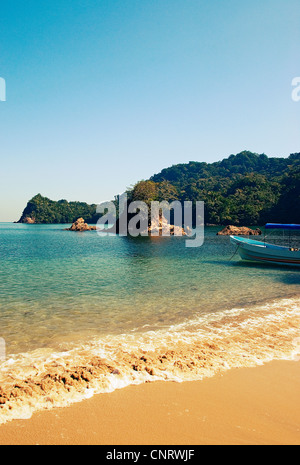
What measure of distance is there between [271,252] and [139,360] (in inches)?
689

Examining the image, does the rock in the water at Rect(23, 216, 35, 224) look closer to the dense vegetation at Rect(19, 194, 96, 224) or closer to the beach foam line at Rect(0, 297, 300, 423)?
the dense vegetation at Rect(19, 194, 96, 224)

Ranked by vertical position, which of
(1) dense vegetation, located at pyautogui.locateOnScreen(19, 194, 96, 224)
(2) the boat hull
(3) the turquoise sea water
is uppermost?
(1) dense vegetation, located at pyautogui.locateOnScreen(19, 194, 96, 224)

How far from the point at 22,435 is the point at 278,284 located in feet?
46.9

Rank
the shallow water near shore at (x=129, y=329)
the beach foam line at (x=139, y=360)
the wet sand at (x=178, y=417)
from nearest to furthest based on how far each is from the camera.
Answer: the wet sand at (x=178, y=417) < the beach foam line at (x=139, y=360) < the shallow water near shore at (x=129, y=329)

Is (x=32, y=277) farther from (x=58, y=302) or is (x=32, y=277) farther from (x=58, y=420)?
(x=58, y=420)

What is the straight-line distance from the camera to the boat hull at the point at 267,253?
67.2ft

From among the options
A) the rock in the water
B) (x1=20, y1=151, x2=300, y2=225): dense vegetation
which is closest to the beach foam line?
(x1=20, y1=151, x2=300, y2=225): dense vegetation

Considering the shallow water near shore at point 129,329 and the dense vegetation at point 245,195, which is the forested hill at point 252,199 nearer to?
the dense vegetation at point 245,195

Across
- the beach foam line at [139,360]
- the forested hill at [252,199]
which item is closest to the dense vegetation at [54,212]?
the forested hill at [252,199]

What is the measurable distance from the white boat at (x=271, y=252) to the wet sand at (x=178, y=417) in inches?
644

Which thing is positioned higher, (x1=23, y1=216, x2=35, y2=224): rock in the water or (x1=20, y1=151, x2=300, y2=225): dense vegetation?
(x1=20, y1=151, x2=300, y2=225): dense vegetation

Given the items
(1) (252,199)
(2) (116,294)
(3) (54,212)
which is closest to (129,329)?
(2) (116,294)

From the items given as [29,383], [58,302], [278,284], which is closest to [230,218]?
[278,284]

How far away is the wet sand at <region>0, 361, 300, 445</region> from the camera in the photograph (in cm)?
395
